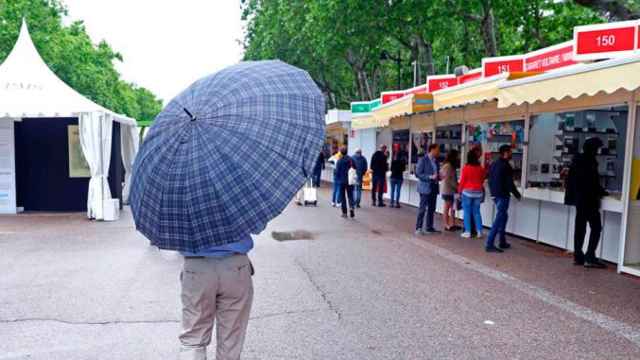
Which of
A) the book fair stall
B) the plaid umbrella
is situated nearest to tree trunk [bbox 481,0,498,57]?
the book fair stall

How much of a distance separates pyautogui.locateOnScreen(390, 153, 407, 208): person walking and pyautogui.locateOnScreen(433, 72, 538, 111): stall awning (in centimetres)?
397

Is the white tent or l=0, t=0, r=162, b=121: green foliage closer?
the white tent

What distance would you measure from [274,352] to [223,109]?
2.51 meters

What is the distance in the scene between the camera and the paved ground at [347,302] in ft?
15.8

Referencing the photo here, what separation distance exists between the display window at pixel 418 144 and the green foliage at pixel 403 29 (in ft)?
11.8

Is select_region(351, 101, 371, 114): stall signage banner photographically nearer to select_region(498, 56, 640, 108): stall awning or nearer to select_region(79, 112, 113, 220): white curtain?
select_region(79, 112, 113, 220): white curtain

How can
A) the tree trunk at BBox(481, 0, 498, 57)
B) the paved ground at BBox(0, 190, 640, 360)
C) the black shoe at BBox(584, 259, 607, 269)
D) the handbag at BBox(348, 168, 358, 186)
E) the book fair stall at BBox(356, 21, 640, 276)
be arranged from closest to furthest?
the paved ground at BBox(0, 190, 640, 360) → the book fair stall at BBox(356, 21, 640, 276) → the black shoe at BBox(584, 259, 607, 269) → the handbag at BBox(348, 168, 358, 186) → the tree trunk at BBox(481, 0, 498, 57)

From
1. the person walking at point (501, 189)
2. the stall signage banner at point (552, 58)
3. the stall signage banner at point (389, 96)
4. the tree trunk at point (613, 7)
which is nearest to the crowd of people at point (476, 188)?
the person walking at point (501, 189)

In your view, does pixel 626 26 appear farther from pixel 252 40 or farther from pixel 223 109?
pixel 252 40

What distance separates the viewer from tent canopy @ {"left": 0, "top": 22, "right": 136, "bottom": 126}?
1243cm

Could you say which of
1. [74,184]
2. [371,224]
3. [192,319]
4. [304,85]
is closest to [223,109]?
[304,85]

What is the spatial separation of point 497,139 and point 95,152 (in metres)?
8.77

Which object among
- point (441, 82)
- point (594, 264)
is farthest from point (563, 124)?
point (441, 82)

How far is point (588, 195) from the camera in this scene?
773 centimetres
